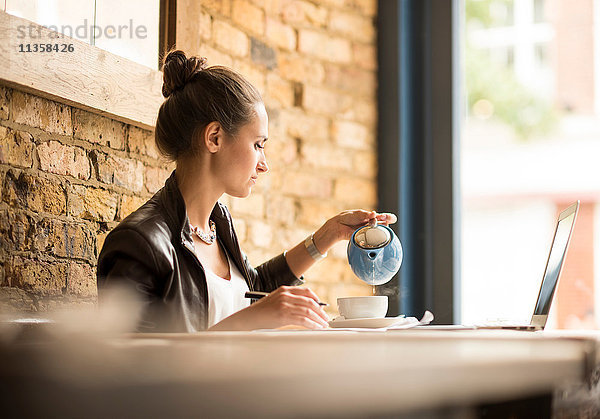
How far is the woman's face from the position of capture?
2.04m

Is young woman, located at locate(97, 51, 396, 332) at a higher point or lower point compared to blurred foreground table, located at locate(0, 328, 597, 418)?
higher

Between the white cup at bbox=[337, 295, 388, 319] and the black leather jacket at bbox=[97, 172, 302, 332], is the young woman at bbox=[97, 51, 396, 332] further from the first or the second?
the white cup at bbox=[337, 295, 388, 319]

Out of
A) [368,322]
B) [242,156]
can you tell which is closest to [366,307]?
→ [368,322]

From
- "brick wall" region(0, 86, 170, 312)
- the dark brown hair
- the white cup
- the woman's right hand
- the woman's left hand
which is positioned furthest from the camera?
the woman's left hand

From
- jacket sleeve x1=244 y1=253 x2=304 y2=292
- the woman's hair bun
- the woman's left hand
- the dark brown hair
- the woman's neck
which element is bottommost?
jacket sleeve x1=244 y1=253 x2=304 y2=292

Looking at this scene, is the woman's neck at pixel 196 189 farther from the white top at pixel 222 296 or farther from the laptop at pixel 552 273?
the laptop at pixel 552 273

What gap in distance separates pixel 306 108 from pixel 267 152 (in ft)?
1.22

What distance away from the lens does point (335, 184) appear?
3.45 m

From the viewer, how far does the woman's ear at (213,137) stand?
201cm

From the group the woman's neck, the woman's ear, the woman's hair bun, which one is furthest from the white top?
the woman's hair bun

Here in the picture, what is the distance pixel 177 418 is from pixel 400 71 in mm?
3457

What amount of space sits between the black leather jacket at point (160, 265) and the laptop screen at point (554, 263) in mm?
817

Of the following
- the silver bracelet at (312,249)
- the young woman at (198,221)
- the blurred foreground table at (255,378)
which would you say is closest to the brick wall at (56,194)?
the young woman at (198,221)

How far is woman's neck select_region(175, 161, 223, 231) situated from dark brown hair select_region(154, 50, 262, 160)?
58 millimetres
